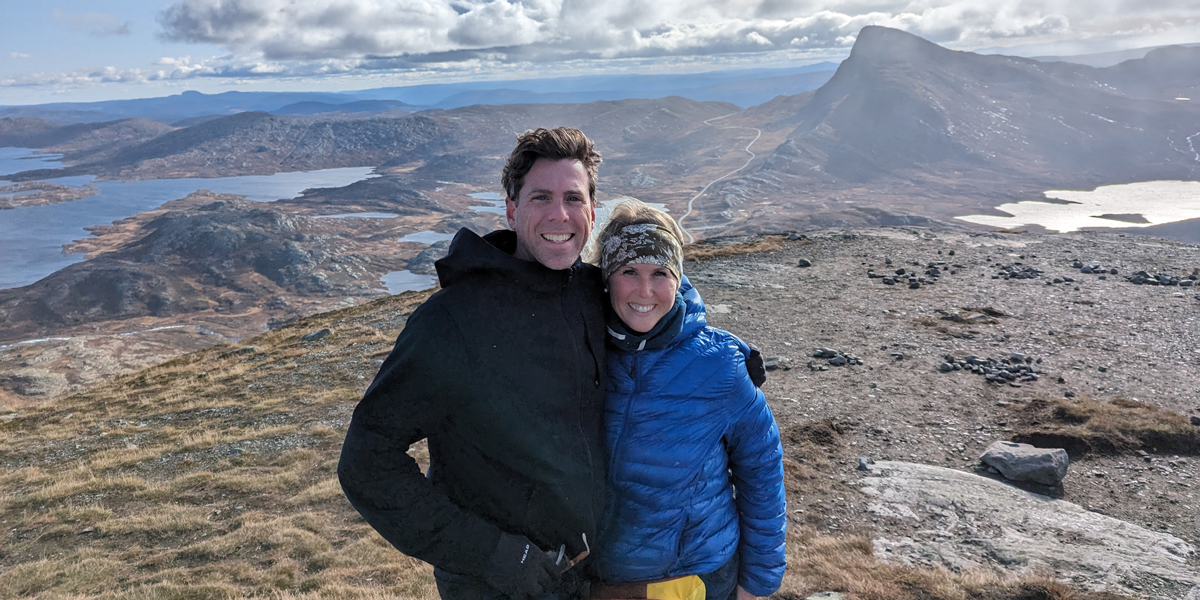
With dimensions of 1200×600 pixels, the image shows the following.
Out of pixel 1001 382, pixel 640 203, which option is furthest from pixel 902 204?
pixel 640 203

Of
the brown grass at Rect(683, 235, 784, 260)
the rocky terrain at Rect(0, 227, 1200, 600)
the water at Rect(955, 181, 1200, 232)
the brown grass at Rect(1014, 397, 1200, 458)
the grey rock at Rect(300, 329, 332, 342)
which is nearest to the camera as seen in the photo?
the rocky terrain at Rect(0, 227, 1200, 600)

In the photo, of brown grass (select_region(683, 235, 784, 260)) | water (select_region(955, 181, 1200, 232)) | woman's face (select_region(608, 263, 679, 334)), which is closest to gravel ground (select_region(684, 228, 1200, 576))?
brown grass (select_region(683, 235, 784, 260))

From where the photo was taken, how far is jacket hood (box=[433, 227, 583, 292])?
2.98m

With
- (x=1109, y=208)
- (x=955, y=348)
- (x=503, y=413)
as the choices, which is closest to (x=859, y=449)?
(x=955, y=348)

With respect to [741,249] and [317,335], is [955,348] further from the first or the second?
→ [317,335]

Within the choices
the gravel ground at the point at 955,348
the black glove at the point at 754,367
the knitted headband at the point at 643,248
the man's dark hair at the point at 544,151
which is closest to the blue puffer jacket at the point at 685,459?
the black glove at the point at 754,367

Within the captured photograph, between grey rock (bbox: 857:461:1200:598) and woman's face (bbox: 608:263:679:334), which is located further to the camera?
grey rock (bbox: 857:461:1200:598)

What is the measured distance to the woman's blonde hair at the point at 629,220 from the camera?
142 inches

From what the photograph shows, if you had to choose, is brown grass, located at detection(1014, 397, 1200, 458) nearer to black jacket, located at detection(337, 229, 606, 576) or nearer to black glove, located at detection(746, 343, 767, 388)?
black glove, located at detection(746, 343, 767, 388)

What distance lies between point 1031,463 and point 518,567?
10383mm

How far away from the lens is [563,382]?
3031 mm

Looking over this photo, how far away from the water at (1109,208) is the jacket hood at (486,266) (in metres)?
164

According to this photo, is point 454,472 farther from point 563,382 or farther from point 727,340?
point 727,340

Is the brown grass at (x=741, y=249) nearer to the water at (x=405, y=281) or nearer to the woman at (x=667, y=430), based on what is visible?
the woman at (x=667, y=430)
